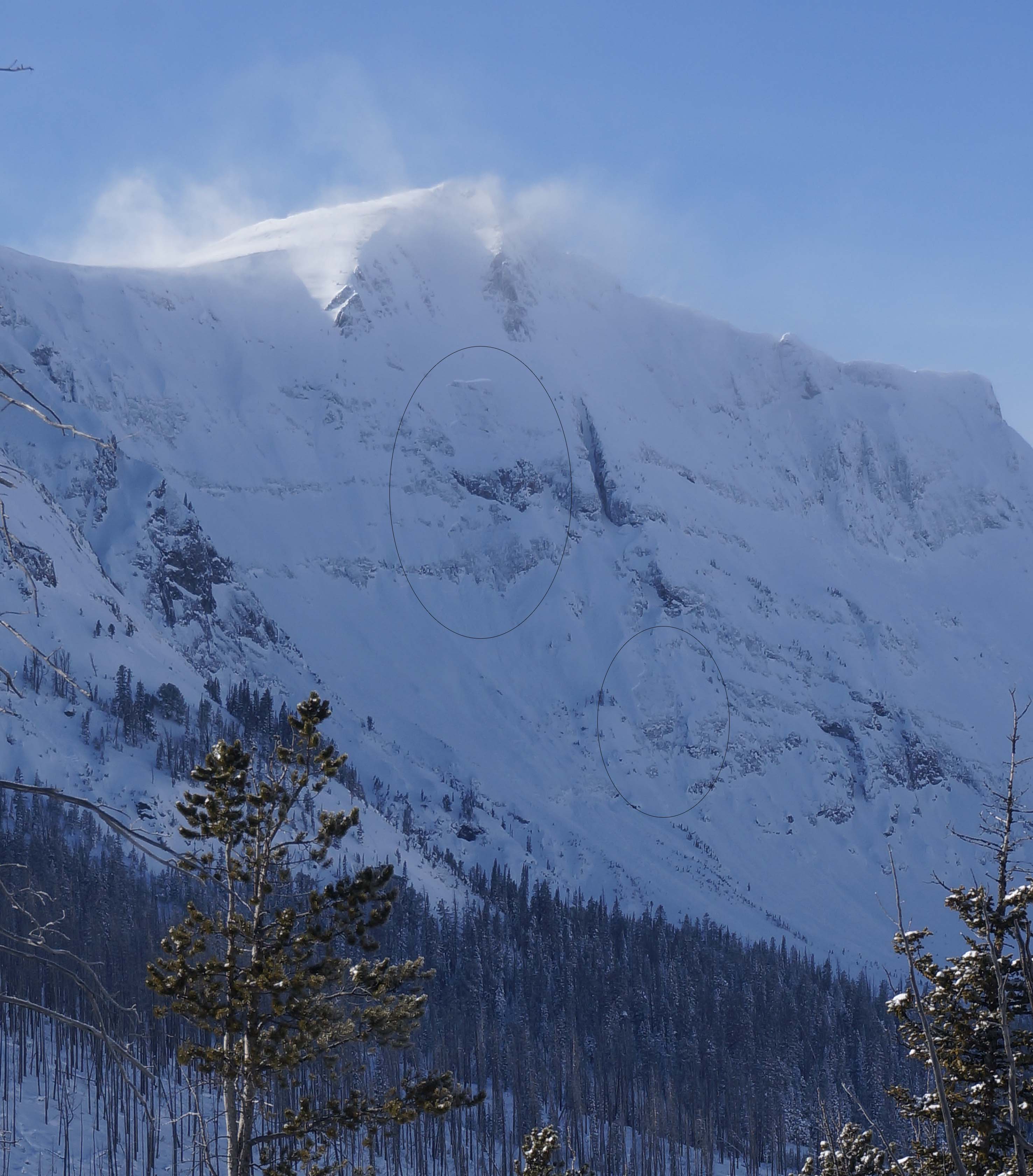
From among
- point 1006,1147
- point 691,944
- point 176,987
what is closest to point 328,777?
point 176,987

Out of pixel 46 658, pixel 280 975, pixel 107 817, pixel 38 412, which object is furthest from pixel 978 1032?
pixel 38 412

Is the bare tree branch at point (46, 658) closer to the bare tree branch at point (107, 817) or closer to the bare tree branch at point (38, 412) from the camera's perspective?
the bare tree branch at point (107, 817)

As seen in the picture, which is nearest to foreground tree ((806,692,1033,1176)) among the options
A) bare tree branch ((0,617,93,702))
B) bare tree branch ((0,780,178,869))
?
bare tree branch ((0,780,178,869))

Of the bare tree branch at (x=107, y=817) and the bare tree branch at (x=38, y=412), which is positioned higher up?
the bare tree branch at (x=38, y=412)

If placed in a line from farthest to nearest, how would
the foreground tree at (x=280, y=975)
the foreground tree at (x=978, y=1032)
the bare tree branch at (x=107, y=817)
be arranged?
the foreground tree at (x=280, y=975) < the foreground tree at (x=978, y=1032) < the bare tree branch at (x=107, y=817)

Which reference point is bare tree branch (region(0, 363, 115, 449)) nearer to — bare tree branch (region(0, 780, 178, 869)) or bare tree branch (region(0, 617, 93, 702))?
bare tree branch (region(0, 617, 93, 702))

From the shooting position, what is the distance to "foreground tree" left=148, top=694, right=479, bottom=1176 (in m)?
13.7

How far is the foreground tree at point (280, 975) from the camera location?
13727mm

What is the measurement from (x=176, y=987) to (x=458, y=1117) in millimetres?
91674

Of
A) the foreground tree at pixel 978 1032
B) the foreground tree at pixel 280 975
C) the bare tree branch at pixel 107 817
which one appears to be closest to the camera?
the bare tree branch at pixel 107 817

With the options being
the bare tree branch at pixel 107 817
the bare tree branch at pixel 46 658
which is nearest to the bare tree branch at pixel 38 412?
the bare tree branch at pixel 46 658

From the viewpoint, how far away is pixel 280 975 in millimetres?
13766

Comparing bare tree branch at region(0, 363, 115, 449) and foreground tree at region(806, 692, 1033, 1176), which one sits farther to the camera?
foreground tree at region(806, 692, 1033, 1176)

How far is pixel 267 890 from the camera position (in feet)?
47.5
